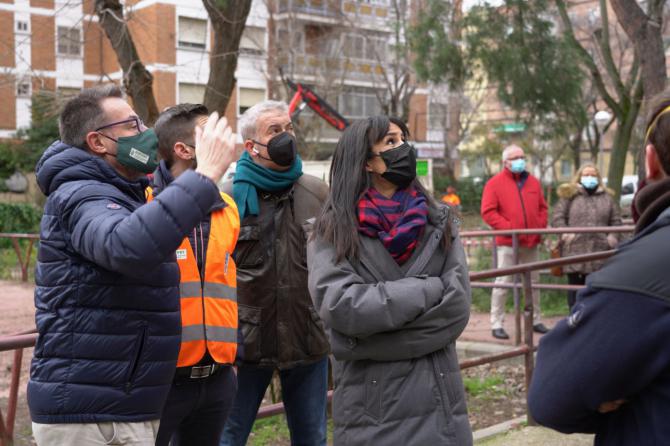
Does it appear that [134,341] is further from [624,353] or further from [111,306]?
[624,353]

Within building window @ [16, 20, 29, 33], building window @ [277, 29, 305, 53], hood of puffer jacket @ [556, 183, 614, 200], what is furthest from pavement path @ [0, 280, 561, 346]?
building window @ [16, 20, 29, 33]

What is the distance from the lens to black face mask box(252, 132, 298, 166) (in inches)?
143

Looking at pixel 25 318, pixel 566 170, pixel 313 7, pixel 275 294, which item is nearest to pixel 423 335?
pixel 275 294

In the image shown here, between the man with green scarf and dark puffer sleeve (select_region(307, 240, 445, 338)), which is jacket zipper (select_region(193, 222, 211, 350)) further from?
the man with green scarf

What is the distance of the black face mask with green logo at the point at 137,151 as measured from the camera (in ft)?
8.75

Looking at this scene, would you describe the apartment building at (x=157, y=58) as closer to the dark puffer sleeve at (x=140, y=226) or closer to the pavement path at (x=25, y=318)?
the pavement path at (x=25, y=318)

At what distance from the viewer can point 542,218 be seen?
8.86m

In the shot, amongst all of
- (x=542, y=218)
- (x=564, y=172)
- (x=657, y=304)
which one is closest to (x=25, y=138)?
(x=542, y=218)

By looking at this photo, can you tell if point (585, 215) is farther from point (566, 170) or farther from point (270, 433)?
point (566, 170)

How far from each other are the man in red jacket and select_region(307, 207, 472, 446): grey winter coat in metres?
5.72

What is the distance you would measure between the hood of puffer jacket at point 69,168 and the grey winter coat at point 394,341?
2.80 ft

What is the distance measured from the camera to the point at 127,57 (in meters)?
9.38

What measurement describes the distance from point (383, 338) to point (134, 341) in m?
0.90

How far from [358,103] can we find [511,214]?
34.9 meters
